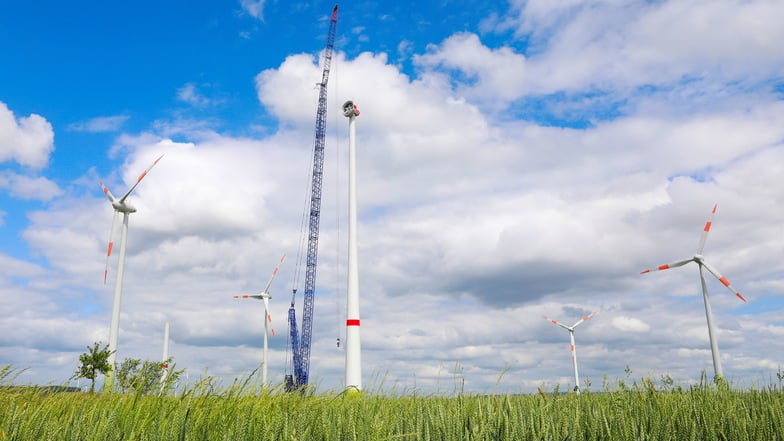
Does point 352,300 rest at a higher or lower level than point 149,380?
higher

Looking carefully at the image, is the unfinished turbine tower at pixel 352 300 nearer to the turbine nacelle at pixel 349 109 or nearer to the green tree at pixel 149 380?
the turbine nacelle at pixel 349 109

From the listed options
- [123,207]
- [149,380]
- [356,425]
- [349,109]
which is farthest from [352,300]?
[123,207]

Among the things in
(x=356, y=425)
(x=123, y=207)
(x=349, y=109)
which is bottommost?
(x=356, y=425)

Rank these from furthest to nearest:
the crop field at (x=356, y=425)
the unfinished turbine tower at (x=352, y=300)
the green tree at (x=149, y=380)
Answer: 1. the unfinished turbine tower at (x=352, y=300)
2. the green tree at (x=149, y=380)
3. the crop field at (x=356, y=425)

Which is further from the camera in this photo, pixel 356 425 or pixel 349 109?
pixel 349 109

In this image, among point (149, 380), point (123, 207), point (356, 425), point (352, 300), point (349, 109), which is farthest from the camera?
point (123, 207)

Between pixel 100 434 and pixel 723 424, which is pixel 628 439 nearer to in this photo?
pixel 723 424

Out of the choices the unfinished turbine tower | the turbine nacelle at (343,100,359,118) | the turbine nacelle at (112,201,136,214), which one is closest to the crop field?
the unfinished turbine tower

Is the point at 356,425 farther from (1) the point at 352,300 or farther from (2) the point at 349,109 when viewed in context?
(2) the point at 349,109

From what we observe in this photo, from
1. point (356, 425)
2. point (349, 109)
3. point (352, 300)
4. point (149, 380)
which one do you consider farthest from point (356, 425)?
point (349, 109)

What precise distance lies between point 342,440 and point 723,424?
314 inches

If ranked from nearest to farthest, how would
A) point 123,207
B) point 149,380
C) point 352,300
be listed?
point 149,380 < point 352,300 < point 123,207

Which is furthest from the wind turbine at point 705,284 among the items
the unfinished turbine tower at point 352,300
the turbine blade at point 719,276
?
the unfinished turbine tower at point 352,300

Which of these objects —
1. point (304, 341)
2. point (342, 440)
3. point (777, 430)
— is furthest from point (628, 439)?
point (304, 341)
